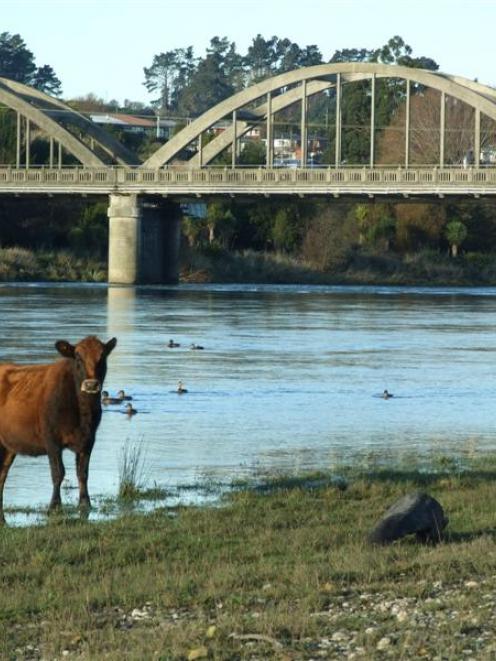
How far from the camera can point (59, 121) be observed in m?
100

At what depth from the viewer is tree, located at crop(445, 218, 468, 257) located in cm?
10112

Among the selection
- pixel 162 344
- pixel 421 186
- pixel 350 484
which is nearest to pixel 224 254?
pixel 421 186

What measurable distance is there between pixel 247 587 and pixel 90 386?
3.65 m

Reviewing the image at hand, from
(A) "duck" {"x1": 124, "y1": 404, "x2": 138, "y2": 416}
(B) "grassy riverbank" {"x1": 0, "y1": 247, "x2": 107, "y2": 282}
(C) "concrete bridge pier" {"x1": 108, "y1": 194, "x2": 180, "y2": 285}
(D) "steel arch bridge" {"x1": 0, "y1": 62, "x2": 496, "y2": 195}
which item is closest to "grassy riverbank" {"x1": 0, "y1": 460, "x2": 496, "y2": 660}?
(A) "duck" {"x1": 124, "y1": 404, "x2": 138, "y2": 416}

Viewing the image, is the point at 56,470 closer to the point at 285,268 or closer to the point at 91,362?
the point at 91,362

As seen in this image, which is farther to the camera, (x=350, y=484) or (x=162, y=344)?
(x=162, y=344)

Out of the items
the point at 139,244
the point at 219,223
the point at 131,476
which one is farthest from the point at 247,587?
the point at 219,223

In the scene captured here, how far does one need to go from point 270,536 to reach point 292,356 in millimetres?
26672

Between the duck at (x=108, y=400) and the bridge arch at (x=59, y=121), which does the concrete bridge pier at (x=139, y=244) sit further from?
the duck at (x=108, y=400)

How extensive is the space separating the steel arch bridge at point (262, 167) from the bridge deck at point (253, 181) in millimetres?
48

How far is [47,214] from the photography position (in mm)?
102312

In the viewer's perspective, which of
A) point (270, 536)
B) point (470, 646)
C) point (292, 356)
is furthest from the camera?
point (292, 356)

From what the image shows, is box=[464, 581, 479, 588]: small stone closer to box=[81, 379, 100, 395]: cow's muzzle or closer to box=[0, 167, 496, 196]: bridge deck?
box=[81, 379, 100, 395]: cow's muzzle

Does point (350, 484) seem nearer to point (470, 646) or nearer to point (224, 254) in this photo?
point (470, 646)
